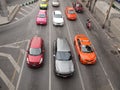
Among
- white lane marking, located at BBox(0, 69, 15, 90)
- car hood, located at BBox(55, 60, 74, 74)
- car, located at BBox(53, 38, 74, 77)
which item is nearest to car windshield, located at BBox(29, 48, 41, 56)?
car, located at BBox(53, 38, 74, 77)

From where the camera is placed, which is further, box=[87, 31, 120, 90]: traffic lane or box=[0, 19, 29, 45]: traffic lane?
box=[0, 19, 29, 45]: traffic lane

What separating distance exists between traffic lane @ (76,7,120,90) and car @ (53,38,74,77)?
14.2 ft

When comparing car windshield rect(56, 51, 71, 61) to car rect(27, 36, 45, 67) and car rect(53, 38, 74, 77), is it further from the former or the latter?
car rect(27, 36, 45, 67)

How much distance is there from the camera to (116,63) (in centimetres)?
1842

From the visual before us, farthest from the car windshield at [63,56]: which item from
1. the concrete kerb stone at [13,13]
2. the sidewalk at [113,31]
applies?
the concrete kerb stone at [13,13]

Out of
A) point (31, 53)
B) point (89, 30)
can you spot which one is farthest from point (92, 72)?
point (89, 30)

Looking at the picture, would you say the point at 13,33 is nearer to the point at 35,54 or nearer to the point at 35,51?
the point at 35,51

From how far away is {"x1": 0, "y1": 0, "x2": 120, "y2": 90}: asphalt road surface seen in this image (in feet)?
48.0

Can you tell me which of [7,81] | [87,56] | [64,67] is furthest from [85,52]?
[7,81]

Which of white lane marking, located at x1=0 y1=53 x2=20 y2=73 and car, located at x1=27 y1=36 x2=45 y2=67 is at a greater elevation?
car, located at x1=27 y1=36 x2=45 y2=67

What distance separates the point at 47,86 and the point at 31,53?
161 inches

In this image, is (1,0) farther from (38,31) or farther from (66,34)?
(66,34)

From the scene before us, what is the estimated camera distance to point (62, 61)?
15797 mm

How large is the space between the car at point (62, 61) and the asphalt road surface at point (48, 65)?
86cm
